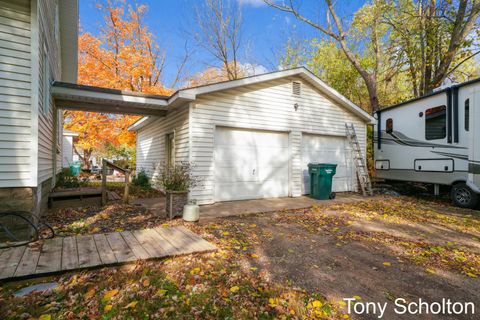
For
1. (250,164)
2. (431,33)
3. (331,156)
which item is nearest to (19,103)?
(250,164)

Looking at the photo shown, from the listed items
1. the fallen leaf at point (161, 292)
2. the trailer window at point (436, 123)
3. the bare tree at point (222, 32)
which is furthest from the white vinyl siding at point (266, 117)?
the bare tree at point (222, 32)

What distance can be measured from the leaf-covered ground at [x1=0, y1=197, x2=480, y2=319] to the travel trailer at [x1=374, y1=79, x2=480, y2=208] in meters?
2.59

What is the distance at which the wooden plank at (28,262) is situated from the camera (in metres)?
2.45

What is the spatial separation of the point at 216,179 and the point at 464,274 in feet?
17.2

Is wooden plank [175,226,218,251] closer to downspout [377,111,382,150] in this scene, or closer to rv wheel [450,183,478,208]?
rv wheel [450,183,478,208]

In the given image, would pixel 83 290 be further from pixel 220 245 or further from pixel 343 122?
pixel 343 122

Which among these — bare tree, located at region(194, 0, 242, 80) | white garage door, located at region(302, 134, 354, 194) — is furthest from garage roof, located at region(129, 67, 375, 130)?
bare tree, located at region(194, 0, 242, 80)

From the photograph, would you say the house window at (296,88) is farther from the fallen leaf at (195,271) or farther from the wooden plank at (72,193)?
the fallen leaf at (195,271)

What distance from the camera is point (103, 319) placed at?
1.98 m

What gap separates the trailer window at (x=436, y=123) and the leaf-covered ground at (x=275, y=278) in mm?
3548

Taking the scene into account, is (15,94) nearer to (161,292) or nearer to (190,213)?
(190,213)

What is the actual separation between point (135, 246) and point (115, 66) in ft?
43.1

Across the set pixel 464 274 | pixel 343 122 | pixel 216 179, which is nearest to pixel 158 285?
pixel 464 274

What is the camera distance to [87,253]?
300cm
